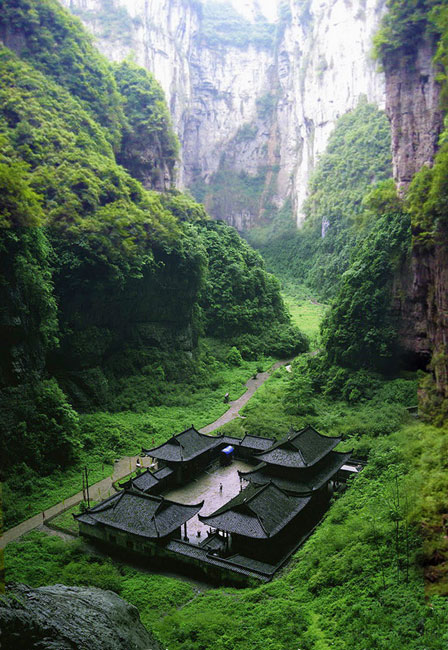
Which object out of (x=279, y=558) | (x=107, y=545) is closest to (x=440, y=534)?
(x=279, y=558)

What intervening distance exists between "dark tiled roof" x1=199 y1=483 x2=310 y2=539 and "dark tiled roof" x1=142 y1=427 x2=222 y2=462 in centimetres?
561

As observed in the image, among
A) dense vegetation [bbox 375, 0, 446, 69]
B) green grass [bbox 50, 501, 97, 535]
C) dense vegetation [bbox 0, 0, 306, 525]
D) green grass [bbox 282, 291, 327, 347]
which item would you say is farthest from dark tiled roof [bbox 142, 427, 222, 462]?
dense vegetation [bbox 375, 0, 446, 69]

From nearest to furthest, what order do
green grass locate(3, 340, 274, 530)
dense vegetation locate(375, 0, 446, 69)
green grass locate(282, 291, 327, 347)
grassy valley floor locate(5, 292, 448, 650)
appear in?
1. grassy valley floor locate(5, 292, 448, 650)
2. green grass locate(3, 340, 274, 530)
3. dense vegetation locate(375, 0, 446, 69)
4. green grass locate(282, 291, 327, 347)

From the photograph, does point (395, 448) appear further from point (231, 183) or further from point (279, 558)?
point (231, 183)

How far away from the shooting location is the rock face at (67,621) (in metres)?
6.90

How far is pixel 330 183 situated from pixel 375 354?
174 feet

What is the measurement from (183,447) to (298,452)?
6.24 metres

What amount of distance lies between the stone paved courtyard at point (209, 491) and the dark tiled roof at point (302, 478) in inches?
76.0

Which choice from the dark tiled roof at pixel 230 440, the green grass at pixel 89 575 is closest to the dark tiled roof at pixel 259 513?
the green grass at pixel 89 575

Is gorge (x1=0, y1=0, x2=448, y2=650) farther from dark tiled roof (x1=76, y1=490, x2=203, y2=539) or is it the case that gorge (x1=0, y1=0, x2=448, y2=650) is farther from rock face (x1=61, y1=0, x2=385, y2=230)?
rock face (x1=61, y1=0, x2=385, y2=230)

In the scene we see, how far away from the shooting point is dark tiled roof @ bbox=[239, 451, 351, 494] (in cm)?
2177

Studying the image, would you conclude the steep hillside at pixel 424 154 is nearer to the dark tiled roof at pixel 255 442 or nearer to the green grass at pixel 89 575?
the dark tiled roof at pixel 255 442

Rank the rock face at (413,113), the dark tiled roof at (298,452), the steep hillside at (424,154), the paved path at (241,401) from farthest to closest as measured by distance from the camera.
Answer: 1. the rock face at (413,113)
2. the paved path at (241,401)
3. the steep hillside at (424,154)
4. the dark tiled roof at (298,452)

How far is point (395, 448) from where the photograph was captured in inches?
955
